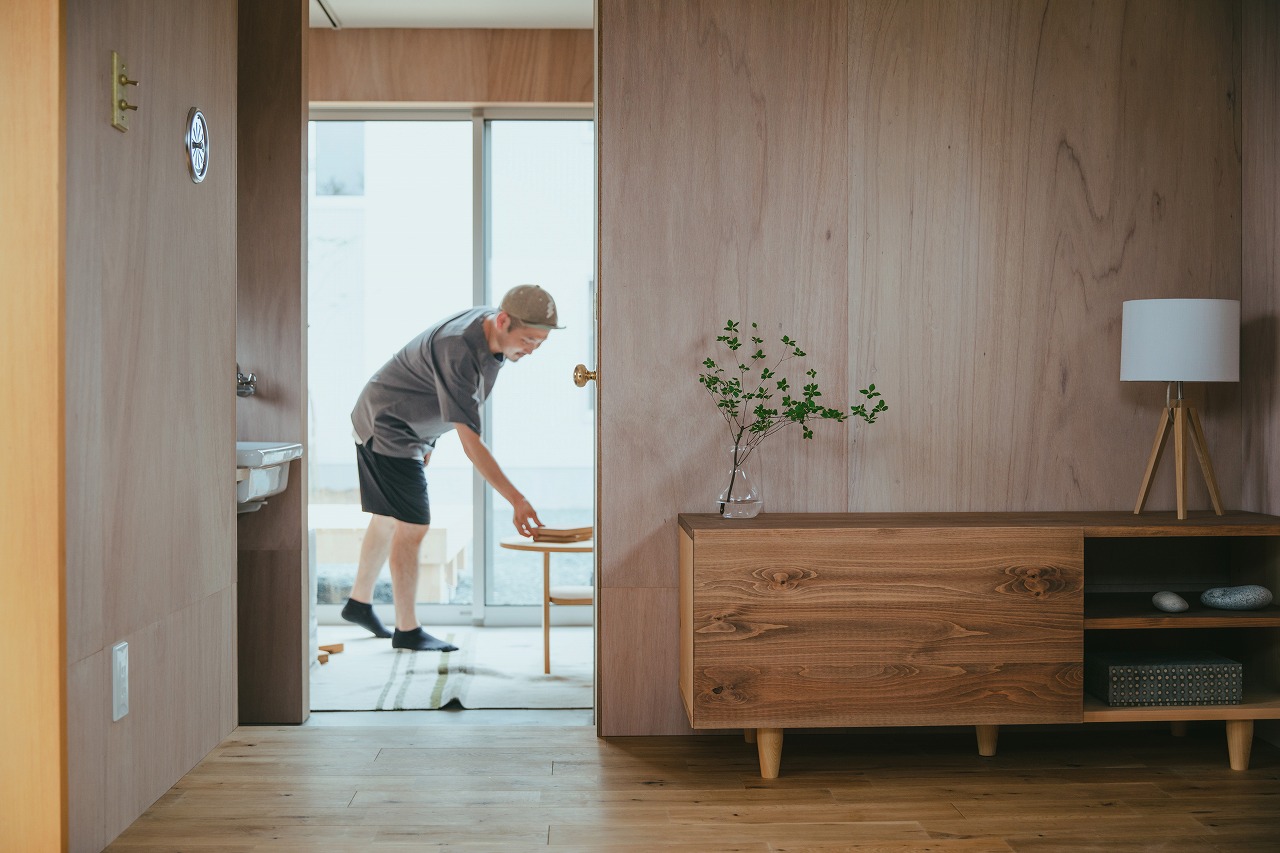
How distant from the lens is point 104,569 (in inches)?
80.0

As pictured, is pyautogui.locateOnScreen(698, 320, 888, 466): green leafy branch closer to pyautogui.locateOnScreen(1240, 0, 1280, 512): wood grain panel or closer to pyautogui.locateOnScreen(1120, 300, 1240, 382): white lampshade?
pyautogui.locateOnScreen(1120, 300, 1240, 382): white lampshade

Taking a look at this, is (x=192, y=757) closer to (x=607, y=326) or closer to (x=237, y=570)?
(x=237, y=570)

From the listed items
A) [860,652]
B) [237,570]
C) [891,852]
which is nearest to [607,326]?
[860,652]

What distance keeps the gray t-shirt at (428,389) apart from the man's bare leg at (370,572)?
0.31 metres

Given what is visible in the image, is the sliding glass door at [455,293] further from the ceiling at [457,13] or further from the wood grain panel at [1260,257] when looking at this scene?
the wood grain panel at [1260,257]

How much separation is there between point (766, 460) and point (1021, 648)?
81 centimetres

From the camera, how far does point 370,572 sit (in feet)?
13.0

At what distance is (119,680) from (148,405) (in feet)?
1.96

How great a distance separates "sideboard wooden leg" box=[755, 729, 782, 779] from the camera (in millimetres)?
2459

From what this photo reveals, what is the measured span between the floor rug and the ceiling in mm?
2470

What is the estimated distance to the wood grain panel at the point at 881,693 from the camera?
7.85 feet

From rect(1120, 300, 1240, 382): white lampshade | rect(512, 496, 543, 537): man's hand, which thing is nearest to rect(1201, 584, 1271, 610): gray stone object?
rect(1120, 300, 1240, 382): white lampshade

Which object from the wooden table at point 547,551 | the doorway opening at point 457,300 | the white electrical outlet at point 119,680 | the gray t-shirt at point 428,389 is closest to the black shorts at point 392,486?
the gray t-shirt at point 428,389

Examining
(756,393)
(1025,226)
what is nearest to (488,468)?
(756,393)
